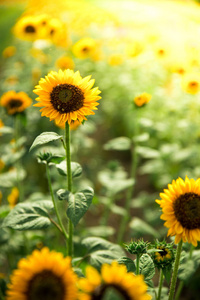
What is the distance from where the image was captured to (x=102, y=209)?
7.93 ft

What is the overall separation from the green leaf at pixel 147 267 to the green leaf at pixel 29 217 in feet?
1.12

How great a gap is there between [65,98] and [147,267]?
1.84ft

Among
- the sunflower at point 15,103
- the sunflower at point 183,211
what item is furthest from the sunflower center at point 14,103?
the sunflower at point 183,211

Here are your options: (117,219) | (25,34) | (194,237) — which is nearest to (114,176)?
(117,219)

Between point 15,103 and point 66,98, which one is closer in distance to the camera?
point 66,98

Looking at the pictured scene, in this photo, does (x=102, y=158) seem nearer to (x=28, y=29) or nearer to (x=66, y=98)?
(x=28, y=29)

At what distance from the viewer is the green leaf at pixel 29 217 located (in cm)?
94

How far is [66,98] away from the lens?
0.87 m

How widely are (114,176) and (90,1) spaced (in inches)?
213

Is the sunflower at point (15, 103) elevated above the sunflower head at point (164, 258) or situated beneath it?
elevated above

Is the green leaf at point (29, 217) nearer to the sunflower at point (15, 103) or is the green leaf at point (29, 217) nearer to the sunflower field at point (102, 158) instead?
the sunflower field at point (102, 158)

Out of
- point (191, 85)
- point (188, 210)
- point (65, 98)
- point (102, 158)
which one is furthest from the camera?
point (102, 158)

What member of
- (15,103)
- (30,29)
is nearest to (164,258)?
(15,103)

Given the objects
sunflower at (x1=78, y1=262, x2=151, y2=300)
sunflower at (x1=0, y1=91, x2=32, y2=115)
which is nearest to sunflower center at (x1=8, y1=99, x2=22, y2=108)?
sunflower at (x1=0, y1=91, x2=32, y2=115)
